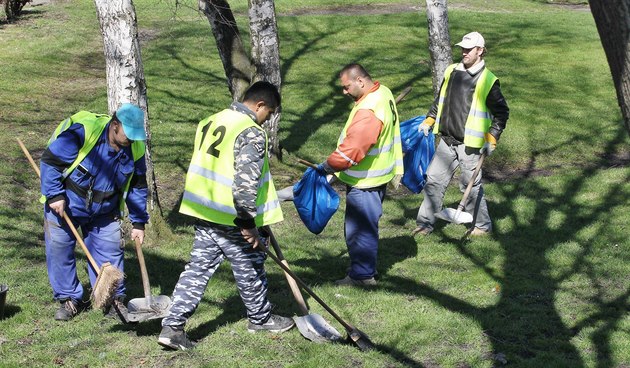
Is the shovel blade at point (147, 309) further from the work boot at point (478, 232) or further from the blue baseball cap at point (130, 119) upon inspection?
the work boot at point (478, 232)

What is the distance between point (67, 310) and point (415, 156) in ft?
13.0

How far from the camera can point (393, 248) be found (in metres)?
9.05

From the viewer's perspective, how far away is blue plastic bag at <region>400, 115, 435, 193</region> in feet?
29.6

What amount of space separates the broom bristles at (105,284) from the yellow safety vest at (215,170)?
697 millimetres

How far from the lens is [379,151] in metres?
7.56

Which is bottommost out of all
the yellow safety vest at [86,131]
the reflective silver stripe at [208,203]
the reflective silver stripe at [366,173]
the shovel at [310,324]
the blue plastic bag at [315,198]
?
the shovel at [310,324]

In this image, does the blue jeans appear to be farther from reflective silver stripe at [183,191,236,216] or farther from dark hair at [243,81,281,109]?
dark hair at [243,81,281,109]

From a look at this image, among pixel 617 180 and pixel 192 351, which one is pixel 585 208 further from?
pixel 192 351

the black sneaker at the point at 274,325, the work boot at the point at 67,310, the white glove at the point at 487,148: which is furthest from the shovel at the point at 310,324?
the white glove at the point at 487,148

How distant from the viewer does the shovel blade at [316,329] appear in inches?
254

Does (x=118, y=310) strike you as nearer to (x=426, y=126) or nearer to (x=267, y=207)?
(x=267, y=207)

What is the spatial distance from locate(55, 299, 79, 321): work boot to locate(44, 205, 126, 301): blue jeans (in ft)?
0.20

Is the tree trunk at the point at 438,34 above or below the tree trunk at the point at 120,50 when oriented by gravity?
below

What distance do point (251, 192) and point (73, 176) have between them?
140cm
